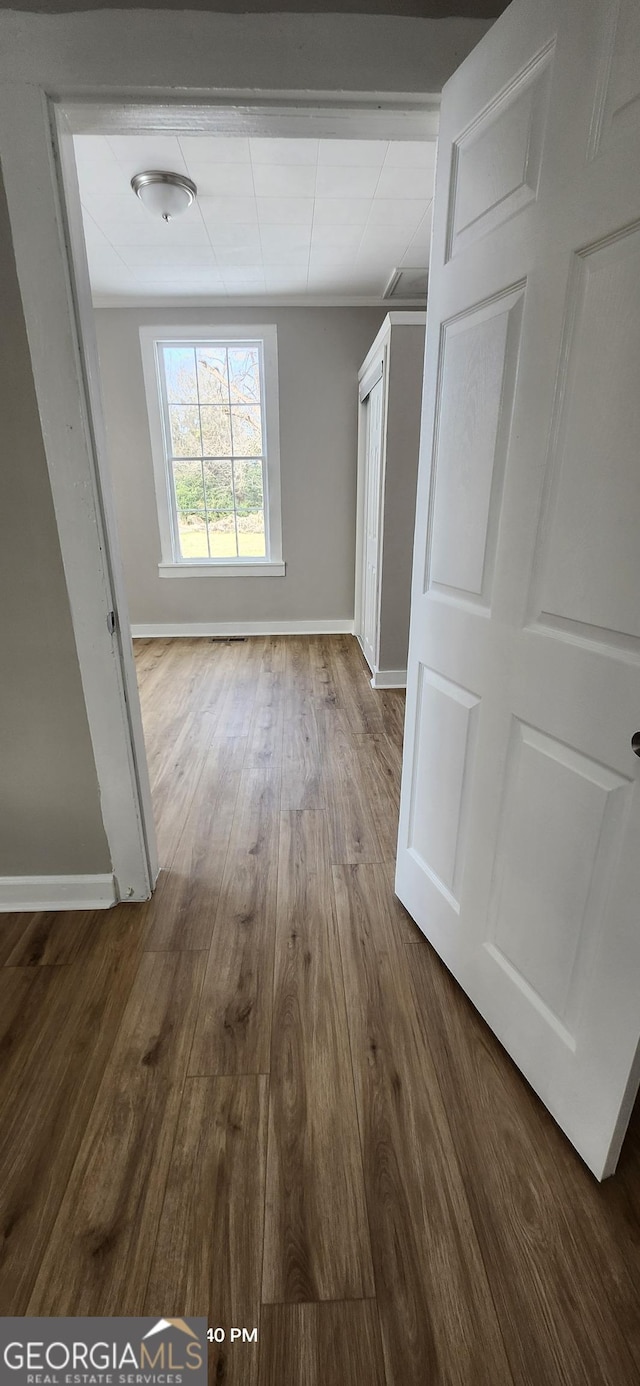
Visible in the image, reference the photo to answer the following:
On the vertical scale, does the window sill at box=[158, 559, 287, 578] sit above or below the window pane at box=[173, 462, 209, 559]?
below

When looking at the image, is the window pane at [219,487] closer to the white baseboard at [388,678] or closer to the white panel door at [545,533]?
the white baseboard at [388,678]

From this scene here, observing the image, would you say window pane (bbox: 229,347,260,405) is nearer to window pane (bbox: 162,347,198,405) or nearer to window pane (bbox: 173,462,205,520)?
window pane (bbox: 162,347,198,405)

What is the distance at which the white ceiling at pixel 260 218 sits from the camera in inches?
85.6

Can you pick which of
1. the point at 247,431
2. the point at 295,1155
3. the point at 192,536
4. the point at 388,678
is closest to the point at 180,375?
the point at 247,431

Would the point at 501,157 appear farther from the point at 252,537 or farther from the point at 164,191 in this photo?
the point at 252,537

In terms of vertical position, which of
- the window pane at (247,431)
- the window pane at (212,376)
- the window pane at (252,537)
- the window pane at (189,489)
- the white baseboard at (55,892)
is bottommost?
the white baseboard at (55,892)

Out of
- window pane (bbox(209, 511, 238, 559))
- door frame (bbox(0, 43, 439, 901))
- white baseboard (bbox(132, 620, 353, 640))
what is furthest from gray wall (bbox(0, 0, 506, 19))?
white baseboard (bbox(132, 620, 353, 640))

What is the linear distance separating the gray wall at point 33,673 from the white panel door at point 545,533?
97 cm

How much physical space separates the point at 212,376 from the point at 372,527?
191 cm

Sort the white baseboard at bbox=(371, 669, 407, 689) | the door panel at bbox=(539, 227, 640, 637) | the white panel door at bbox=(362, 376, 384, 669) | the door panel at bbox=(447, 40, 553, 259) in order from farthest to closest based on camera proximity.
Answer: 1. the white baseboard at bbox=(371, 669, 407, 689)
2. the white panel door at bbox=(362, 376, 384, 669)
3. the door panel at bbox=(447, 40, 553, 259)
4. the door panel at bbox=(539, 227, 640, 637)

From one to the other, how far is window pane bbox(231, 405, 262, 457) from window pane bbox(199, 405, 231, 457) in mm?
58

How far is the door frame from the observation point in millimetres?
1170

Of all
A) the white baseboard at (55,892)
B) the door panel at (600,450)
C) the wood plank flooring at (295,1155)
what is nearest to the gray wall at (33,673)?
the white baseboard at (55,892)

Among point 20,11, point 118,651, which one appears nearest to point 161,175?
point 20,11
